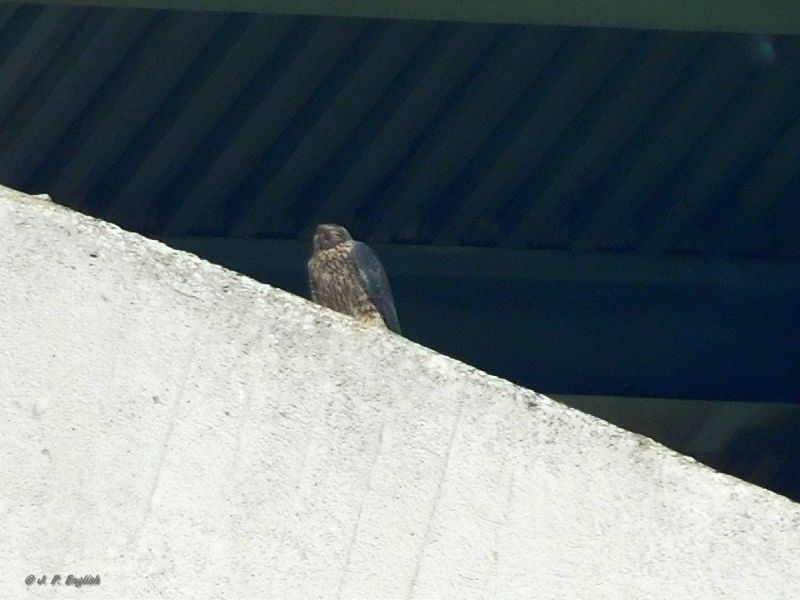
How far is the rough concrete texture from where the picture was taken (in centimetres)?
309

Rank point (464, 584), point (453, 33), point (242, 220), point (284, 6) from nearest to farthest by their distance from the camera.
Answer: point (464, 584), point (284, 6), point (453, 33), point (242, 220)

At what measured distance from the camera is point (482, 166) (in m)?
5.66

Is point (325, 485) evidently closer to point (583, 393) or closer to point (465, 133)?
point (465, 133)

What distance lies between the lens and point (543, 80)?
17.9 ft

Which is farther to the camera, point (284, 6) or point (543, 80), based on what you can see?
point (543, 80)

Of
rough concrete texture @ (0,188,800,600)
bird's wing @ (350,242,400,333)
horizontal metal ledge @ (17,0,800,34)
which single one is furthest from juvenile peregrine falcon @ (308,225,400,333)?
rough concrete texture @ (0,188,800,600)

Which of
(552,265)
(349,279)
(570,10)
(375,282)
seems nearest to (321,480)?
(375,282)

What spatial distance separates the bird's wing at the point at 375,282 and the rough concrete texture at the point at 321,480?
A: 1090 millimetres

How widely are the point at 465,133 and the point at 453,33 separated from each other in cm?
36

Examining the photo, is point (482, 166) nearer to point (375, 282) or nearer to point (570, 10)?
point (375, 282)

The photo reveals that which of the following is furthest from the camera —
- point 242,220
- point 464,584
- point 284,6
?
point 242,220

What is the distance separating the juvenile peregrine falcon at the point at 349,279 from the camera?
434cm

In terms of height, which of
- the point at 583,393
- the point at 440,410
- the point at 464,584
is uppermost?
the point at 583,393

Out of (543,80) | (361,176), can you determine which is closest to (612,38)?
(543,80)
